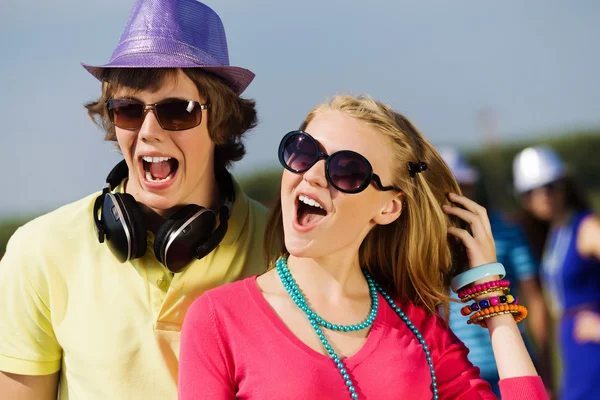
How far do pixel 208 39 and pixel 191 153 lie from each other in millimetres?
390

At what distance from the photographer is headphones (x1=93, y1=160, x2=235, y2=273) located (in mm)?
2734

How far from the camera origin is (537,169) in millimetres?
7316

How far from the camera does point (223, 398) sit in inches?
94.7

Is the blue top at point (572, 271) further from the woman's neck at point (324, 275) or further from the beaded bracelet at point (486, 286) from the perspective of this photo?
the woman's neck at point (324, 275)

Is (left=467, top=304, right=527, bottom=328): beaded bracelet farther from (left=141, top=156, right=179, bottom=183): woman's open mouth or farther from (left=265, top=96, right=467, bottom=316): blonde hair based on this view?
(left=141, top=156, right=179, bottom=183): woman's open mouth

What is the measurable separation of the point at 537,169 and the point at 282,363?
5.31 metres

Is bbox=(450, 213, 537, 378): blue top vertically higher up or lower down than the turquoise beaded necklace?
lower down

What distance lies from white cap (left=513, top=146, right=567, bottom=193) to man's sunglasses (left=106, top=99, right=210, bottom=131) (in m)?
4.99

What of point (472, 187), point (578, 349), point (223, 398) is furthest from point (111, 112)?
point (578, 349)

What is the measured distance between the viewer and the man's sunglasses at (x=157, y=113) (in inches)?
110

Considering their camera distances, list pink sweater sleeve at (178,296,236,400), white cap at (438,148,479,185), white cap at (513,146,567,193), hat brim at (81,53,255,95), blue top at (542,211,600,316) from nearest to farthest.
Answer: pink sweater sleeve at (178,296,236,400), hat brim at (81,53,255,95), white cap at (438,148,479,185), blue top at (542,211,600,316), white cap at (513,146,567,193)

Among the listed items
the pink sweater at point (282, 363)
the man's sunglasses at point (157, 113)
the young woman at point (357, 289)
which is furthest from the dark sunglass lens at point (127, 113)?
the pink sweater at point (282, 363)

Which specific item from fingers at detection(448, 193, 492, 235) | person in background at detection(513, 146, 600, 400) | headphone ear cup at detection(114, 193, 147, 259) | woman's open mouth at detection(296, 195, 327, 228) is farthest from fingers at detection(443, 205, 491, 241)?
person in background at detection(513, 146, 600, 400)

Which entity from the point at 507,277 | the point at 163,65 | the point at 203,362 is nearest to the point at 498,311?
the point at 203,362
